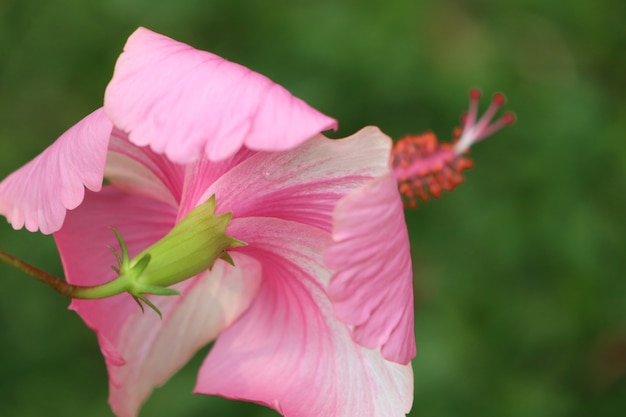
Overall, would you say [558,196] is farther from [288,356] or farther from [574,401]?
[288,356]

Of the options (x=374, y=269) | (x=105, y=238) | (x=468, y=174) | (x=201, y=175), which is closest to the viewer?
(x=374, y=269)

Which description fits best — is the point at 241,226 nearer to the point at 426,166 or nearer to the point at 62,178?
the point at 62,178

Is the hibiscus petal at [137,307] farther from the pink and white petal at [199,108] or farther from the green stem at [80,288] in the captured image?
the pink and white petal at [199,108]

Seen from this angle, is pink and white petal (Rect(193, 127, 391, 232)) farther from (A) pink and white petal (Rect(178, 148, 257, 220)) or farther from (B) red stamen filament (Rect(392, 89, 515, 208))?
(B) red stamen filament (Rect(392, 89, 515, 208))

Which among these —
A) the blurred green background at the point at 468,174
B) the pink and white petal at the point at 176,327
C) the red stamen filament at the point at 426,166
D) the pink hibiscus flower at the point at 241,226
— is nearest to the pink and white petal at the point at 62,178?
the pink hibiscus flower at the point at 241,226

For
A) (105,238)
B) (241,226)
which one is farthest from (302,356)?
(105,238)

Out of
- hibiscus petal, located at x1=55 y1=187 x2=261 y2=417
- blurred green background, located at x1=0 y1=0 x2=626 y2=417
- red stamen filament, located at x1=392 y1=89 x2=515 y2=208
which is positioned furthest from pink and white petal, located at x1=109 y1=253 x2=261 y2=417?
blurred green background, located at x1=0 y1=0 x2=626 y2=417
